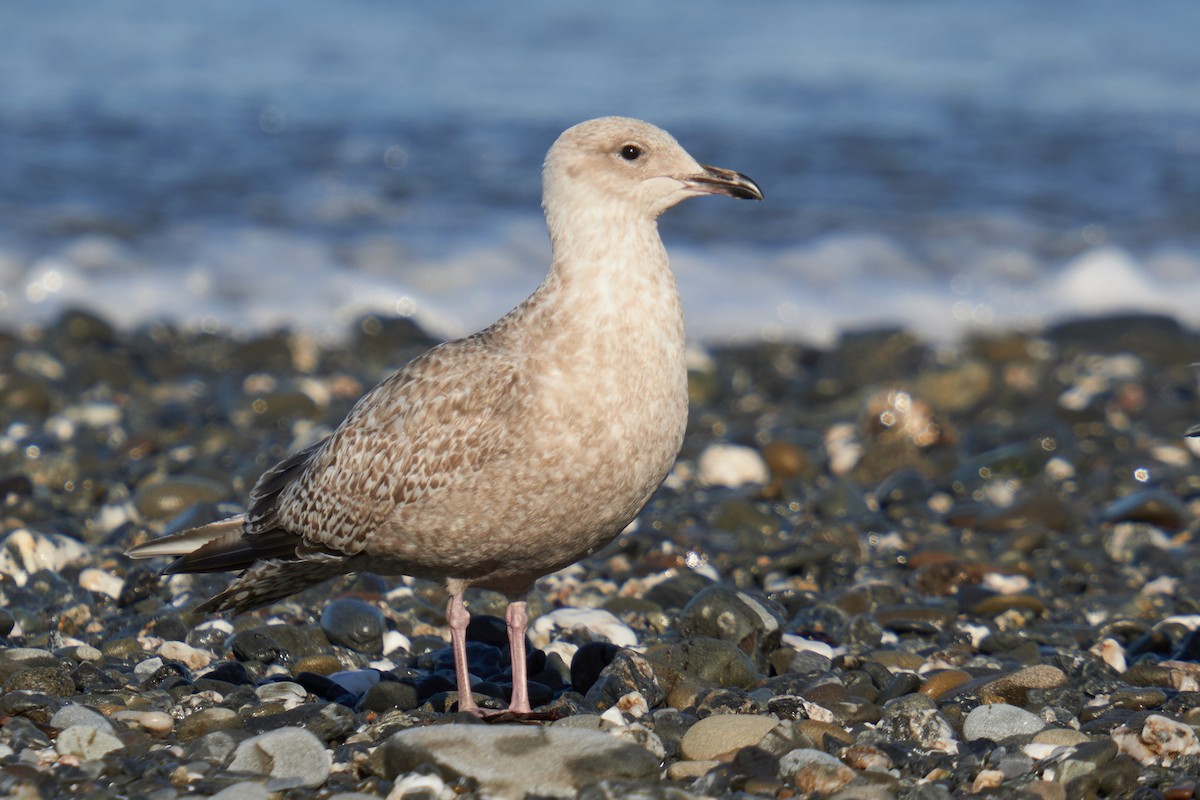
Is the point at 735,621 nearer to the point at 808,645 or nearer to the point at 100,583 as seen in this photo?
the point at 808,645

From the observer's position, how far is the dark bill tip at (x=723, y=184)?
4609 mm

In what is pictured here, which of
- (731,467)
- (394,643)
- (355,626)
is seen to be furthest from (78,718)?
(731,467)

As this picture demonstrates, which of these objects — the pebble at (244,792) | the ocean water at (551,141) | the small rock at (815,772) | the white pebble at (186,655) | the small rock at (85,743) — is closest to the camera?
the pebble at (244,792)

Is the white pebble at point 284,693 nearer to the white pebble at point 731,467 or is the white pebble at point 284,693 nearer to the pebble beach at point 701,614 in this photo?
the pebble beach at point 701,614

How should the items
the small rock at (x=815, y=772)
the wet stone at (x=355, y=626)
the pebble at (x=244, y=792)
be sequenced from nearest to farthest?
the pebble at (x=244, y=792)
the small rock at (x=815, y=772)
the wet stone at (x=355, y=626)

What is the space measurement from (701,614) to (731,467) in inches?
113

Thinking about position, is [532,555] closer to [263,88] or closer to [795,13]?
[263,88]

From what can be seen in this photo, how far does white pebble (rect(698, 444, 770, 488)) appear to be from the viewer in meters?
7.99

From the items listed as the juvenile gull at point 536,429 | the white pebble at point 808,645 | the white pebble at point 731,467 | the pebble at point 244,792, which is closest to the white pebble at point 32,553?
the juvenile gull at point 536,429

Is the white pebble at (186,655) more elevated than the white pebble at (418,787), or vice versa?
the white pebble at (186,655)

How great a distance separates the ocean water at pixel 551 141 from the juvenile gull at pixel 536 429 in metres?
7.12

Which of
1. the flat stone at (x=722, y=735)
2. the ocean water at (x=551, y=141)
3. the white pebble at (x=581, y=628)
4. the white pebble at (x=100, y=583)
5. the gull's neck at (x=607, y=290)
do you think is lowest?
the flat stone at (x=722, y=735)

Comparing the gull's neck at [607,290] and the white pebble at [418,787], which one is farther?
the gull's neck at [607,290]

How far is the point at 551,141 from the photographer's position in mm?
17516
